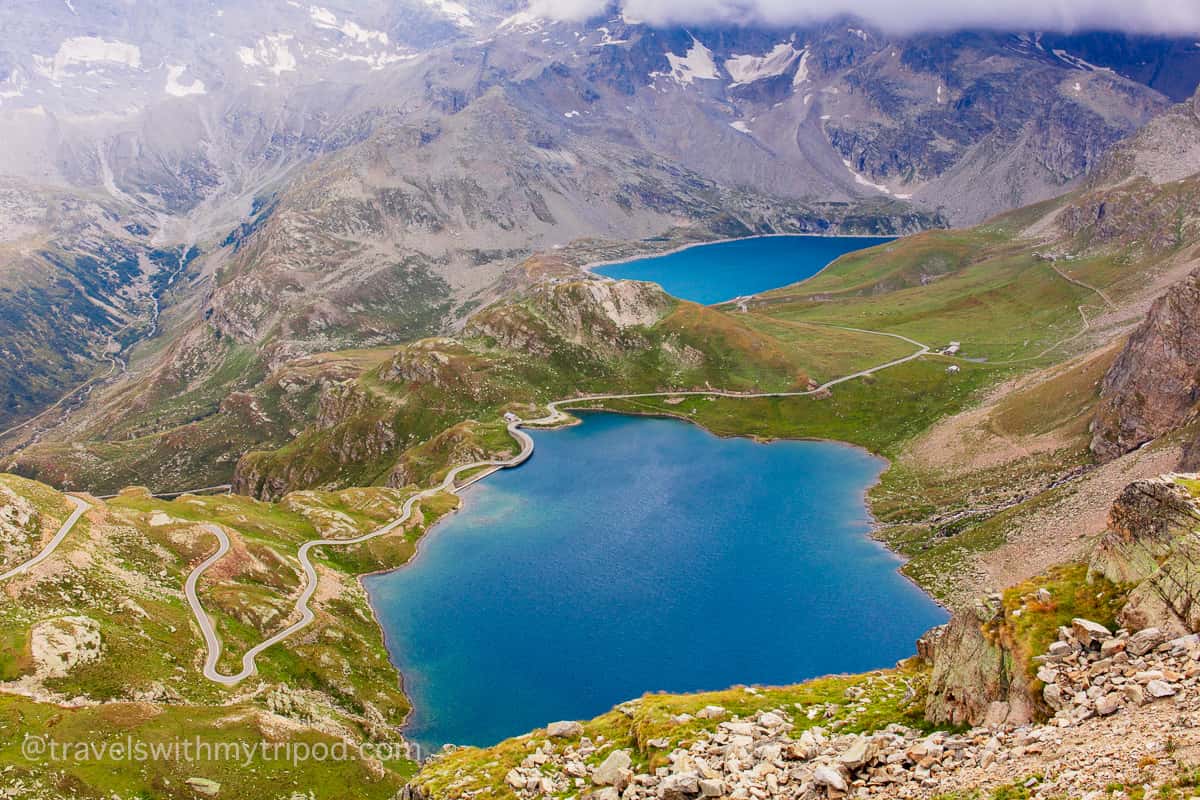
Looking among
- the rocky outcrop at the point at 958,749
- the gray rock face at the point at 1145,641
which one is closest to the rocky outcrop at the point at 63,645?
the rocky outcrop at the point at 958,749

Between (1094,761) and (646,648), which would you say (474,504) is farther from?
(1094,761)

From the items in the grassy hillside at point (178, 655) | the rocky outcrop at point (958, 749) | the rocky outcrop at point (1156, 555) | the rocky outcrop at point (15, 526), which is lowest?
the rocky outcrop at point (958, 749)

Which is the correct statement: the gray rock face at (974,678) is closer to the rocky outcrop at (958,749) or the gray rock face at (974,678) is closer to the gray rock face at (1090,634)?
the rocky outcrop at (958,749)

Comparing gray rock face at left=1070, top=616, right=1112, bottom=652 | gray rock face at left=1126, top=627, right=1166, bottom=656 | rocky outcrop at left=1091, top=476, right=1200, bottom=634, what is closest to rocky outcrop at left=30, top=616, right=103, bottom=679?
gray rock face at left=1070, top=616, right=1112, bottom=652

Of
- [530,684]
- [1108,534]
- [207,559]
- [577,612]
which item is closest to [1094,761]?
[1108,534]

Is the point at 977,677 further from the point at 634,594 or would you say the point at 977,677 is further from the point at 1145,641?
the point at 634,594

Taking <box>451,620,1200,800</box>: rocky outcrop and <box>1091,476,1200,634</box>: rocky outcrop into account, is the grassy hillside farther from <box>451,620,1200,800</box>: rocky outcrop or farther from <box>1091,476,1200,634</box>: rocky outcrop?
<box>1091,476,1200,634</box>: rocky outcrop
